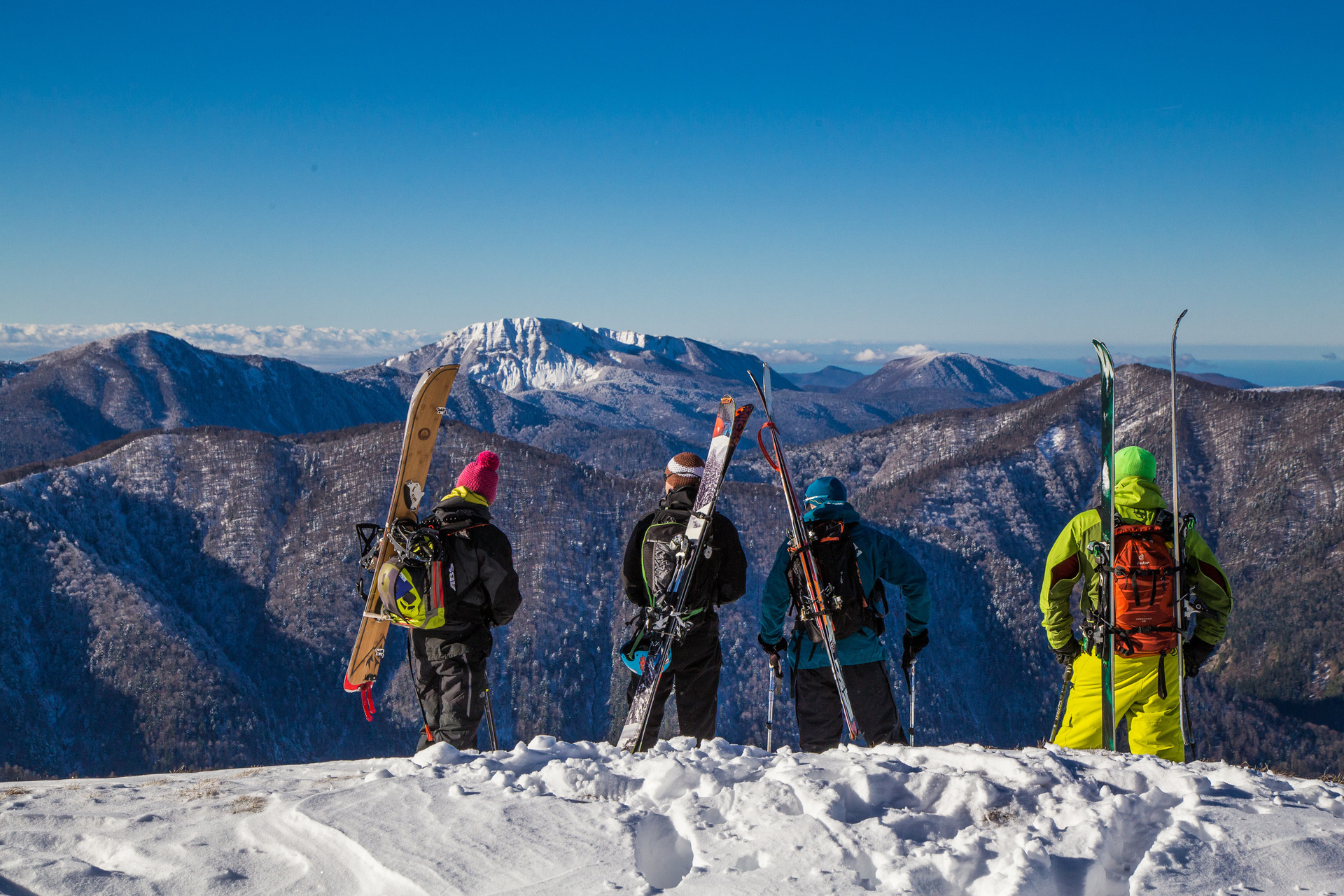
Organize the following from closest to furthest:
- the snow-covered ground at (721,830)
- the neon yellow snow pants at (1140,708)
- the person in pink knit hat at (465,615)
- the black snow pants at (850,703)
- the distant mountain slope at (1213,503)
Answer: the snow-covered ground at (721,830) < the neon yellow snow pants at (1140,708) < the black snow pants at (850,703) < the person in pink knit hat at (465,615) < the distant mountain slope at (1213,503)

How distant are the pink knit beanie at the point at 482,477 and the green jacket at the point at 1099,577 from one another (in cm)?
580

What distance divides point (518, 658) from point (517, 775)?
7185cm

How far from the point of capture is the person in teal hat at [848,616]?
8.11 metres

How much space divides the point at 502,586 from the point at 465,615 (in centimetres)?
55

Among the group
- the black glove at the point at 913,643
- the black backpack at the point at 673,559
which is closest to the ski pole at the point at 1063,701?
the black glove at the point at 913,643

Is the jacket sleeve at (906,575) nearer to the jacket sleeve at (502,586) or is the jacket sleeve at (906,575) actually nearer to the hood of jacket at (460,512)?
the jacket sleeve at (502,586)

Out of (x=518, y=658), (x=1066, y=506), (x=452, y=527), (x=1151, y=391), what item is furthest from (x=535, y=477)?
(x=1151, y=391)

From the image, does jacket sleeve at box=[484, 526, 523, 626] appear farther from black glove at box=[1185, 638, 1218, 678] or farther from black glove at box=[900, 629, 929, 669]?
black glove at box=[1185, 638, 1218, 678]

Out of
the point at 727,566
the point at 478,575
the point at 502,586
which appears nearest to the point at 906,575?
the point at 727,566

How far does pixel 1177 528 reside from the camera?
752cm

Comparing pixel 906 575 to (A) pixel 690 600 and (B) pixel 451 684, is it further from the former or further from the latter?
(B) pixel 451 684

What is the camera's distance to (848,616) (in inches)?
315

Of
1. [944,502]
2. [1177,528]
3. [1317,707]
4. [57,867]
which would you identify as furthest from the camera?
[944,502]

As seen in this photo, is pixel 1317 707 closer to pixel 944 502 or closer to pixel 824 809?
pixel 944 502
